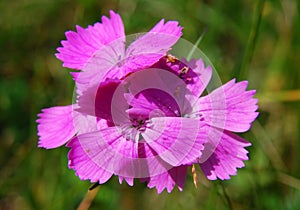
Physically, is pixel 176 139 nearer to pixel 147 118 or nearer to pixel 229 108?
pixel 147 118

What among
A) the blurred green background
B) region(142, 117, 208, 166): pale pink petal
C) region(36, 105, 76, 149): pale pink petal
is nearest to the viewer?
region(142, 117, 208, 166): pale pink petal

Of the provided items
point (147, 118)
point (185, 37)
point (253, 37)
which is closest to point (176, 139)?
point (147, 118)

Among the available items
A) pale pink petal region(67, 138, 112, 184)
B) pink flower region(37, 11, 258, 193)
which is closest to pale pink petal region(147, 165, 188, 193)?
pink flower region(37, 11, 258, 193)

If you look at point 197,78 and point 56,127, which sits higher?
point 197,78

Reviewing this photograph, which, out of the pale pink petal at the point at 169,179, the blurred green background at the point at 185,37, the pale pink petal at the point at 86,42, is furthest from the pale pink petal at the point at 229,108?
the blurred green background at the point at 185,37

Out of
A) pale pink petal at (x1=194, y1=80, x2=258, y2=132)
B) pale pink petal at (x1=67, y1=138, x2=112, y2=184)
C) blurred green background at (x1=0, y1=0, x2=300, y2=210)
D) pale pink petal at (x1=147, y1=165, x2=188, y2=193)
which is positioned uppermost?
pale pink petal at (x1=194, y1=80, x2=258, y2=132)

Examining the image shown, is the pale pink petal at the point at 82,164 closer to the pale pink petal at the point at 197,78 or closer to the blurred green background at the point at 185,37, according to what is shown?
the pale pink petal at the point at 197,78

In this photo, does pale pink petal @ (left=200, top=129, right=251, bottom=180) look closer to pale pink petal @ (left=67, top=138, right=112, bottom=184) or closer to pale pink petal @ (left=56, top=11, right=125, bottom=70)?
pale pink petal @ (left=67, top=138, right=112, bottom=184)

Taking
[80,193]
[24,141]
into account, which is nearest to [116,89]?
[80,193]
